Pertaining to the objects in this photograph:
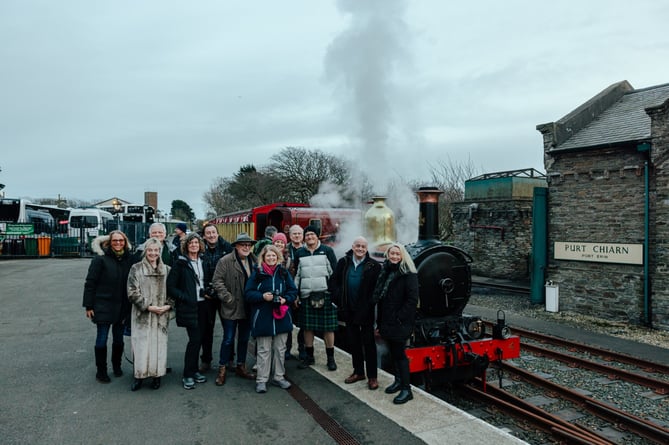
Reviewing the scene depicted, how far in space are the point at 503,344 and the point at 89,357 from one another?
205 inches

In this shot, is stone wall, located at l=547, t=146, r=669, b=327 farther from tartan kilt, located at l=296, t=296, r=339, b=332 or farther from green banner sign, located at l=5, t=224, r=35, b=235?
green banner sign, located at l=5, t=224, r=35, b=235

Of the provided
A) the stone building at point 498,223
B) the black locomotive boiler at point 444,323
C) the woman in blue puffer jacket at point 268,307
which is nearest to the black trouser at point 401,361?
the black locomotive boiler at point 444,323

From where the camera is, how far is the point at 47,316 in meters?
8.75

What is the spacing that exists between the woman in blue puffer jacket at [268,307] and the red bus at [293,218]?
4314 mm

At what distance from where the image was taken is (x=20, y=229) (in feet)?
73.2

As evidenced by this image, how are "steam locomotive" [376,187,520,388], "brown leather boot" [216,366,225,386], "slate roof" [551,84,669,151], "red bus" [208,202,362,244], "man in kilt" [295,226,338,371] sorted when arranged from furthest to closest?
"red bus" [208,202,362,244] → "slate roof" [551,84,669,151] → "man in kilt" [295,226,338,371] → "steam locomotive" [376,187,520,388] → "brown leather boot" [216,366,225,386]

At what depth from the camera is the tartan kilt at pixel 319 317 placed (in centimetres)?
536

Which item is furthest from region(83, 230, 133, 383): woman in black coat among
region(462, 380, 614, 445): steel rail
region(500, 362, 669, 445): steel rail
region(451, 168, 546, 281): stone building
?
region(451, 168, 546, 281): stone building

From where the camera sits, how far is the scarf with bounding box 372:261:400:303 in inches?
181

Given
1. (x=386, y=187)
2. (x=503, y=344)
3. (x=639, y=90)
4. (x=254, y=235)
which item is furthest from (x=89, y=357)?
(x=639, y=90)

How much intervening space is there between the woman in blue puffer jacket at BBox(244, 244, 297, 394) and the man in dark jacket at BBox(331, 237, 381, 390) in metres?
0.53

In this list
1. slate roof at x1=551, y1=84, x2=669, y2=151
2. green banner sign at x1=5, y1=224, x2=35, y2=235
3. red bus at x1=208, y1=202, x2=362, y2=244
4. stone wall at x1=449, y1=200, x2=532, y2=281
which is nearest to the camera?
slate roof at x1=551, y1=84, x2=669, y2=151

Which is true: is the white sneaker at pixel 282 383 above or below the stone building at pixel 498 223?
below

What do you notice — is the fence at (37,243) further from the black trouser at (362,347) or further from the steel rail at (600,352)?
the black trouser at (362,347)
